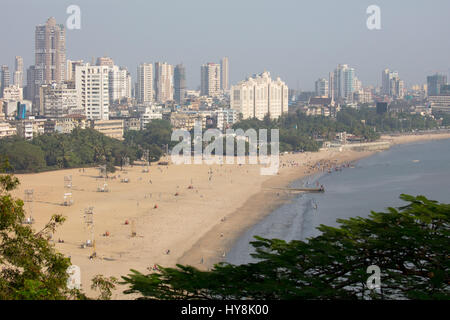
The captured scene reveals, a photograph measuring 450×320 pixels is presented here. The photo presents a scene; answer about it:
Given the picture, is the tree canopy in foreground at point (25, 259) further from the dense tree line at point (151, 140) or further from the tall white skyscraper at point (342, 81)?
the tall white skyscraper at point (342, 81)

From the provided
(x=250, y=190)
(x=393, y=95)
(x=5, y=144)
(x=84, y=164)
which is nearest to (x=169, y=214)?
(x=250, y=190)

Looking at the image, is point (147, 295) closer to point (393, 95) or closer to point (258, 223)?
point (258, 223)

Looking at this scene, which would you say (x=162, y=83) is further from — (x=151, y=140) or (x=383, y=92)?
(x=151, y=140)

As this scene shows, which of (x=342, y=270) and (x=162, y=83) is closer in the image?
(x=342, y=270)

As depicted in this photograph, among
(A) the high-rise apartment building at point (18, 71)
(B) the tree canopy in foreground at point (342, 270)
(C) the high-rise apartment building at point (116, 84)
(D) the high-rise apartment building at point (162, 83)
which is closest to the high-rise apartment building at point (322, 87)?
(D) the high-rise apartment building at point (162, 83)

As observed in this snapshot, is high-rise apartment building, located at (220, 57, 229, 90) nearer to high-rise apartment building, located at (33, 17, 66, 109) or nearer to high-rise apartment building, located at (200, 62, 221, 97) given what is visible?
high-rise apartment building, located at (200, 62, 221, 97)

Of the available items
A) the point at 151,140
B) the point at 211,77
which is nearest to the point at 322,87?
the point at 211,77
